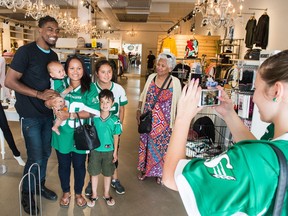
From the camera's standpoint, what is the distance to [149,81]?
300cm

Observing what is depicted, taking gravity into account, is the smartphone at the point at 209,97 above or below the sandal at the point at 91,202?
above

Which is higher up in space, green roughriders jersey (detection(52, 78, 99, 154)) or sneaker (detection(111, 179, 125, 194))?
green roughriders jersey (detection(52, 78, 99, 154))

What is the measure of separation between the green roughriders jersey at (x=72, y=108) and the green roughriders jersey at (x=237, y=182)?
1733 millimetres

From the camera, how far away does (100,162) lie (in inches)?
98.0

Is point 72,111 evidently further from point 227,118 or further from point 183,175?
point 183,175

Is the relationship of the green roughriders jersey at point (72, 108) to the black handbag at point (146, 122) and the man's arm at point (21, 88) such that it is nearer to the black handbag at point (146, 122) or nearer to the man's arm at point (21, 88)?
the man's arm at point (21, 88)

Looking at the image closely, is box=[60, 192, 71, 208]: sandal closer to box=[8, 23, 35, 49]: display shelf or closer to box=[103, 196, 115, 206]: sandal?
box=[103, 196, 115, 206]: sandal

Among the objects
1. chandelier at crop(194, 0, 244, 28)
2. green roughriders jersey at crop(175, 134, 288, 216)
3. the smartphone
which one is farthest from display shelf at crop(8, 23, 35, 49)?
green roughriders jersey at crop(175, 134, 288, 216)

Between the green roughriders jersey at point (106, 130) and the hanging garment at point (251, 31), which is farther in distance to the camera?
the hanging garment at point (251, 31)

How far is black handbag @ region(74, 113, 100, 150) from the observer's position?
2.19 m

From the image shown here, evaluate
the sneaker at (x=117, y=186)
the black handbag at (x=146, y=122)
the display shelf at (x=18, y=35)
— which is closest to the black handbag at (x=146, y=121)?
the black handbag at (x=146, y=122)

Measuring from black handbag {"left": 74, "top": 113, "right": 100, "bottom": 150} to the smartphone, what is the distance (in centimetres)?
139

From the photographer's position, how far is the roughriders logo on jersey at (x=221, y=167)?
0.59m

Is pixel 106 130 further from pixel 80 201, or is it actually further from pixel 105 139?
pixel 80 201
